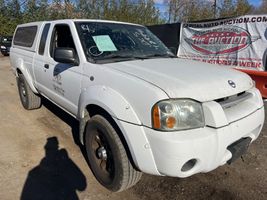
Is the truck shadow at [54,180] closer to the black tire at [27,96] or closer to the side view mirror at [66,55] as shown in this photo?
the side view mirror at [66,55]

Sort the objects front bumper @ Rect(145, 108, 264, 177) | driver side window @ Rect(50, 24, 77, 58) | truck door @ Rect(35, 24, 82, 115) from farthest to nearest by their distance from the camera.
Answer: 1. driver side window @ Rect(50, 24, 77, 58)
2. truck door @ Rect(35, 24, 82, 115)
3. front bumper @ Rect(145, 108, 264, 177)

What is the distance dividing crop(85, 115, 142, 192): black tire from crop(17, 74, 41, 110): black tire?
290cm

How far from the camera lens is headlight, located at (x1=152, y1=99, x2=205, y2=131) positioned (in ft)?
7.79

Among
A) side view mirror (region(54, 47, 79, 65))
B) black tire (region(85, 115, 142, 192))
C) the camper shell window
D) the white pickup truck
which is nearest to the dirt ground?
black tire (region(85, 115, 142, 192))

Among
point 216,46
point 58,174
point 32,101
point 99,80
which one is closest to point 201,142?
point 99,80

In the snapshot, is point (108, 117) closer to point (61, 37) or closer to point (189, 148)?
point (189, 148)

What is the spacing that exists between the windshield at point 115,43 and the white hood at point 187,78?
27 centimetres

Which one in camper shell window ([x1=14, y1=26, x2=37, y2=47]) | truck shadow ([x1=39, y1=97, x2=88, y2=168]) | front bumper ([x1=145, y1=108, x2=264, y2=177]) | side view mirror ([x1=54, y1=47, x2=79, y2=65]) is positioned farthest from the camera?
camper shell window ([x1=14, y1=26, x2=37, y2=47])

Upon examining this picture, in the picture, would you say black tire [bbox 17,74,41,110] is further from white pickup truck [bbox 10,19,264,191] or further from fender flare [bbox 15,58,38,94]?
white pickup truck [bbox 10,19,264,191]

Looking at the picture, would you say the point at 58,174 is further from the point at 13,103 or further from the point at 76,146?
the point at 13,103

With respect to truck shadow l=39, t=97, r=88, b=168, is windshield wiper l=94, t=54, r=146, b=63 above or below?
above

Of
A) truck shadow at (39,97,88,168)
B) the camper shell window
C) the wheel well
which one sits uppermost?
the camper shell window

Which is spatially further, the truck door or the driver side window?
the driver side window

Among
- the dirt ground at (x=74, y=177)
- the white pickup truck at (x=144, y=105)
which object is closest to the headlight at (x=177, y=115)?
the white pickup truck at (x=144, y=105)
